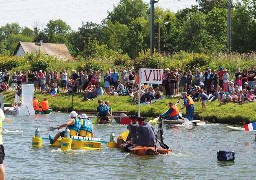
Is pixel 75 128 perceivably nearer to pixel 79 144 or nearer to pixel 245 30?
pixel 79 144

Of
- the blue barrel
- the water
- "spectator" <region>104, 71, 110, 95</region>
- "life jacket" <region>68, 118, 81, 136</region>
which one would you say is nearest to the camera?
the water

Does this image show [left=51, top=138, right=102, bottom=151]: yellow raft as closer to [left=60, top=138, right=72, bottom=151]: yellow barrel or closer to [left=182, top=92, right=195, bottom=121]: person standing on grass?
[left=60, top=138, right=72, bottom=151]: yellow barrel

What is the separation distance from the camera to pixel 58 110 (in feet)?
167

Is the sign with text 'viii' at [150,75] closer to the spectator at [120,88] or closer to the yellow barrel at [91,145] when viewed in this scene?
the yellow barrel at [91,145]

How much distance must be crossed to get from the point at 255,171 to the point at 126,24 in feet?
390

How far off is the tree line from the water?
97.9ft

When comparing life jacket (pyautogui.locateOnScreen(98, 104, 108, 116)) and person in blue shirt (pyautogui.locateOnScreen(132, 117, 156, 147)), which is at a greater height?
life jacket (pyautogui.locateOnScreen(98, 104, 108, 116))

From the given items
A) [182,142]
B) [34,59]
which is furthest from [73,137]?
[34,59]

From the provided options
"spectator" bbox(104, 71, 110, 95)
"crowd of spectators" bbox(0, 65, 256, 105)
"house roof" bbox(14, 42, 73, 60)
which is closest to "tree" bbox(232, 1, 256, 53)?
"crowd of spectators" bbox(0, 65, 256, 105)

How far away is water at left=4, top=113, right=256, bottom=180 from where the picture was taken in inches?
932

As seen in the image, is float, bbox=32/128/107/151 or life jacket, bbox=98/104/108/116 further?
life jacket, bbox=98/104/108/116

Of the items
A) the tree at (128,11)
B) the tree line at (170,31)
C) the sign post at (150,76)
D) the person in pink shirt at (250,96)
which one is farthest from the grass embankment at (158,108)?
the tree at (128,11)

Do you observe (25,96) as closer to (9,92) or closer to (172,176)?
(9,92)

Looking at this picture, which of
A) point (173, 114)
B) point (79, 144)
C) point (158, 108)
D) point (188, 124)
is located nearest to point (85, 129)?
point (79, 144)
